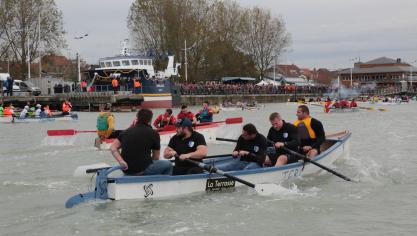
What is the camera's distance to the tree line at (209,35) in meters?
71.4

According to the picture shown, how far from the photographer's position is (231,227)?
9719 millimetres

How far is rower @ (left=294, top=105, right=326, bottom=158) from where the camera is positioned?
13.4 metres

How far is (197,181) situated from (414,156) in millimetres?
10293

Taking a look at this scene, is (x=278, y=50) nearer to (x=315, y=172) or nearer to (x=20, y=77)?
(x=20, y=77)

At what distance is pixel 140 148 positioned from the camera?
1014 centimetres

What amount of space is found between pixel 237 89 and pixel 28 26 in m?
26.1

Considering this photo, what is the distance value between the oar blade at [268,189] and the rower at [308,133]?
6.06 feet

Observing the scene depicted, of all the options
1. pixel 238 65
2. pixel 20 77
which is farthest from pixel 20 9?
pixel 238 65

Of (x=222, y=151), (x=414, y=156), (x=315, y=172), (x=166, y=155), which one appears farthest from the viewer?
(x=222, y=151)

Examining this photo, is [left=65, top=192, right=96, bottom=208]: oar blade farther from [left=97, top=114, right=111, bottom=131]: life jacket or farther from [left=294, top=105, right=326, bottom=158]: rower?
[left=97, top=114, right=111, bottom=131]: life jacket

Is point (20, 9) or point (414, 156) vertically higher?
point (20, 9)

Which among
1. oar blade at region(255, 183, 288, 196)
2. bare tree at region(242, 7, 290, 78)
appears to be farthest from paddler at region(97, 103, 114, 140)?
bare tree at region(242, 7, 290, 78)

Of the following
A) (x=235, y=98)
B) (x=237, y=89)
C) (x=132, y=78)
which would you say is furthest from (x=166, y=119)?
(x=237, y=89)

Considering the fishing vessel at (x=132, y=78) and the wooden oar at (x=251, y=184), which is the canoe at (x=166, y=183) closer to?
the wooden oar at (x=251, y=184)
